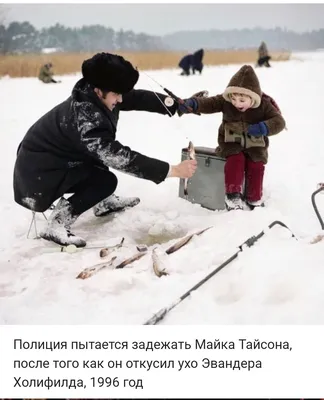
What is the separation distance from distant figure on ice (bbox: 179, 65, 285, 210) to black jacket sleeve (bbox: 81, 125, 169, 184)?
1.17 feet

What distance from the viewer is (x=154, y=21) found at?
2.45 meters

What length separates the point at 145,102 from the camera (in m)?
2.04

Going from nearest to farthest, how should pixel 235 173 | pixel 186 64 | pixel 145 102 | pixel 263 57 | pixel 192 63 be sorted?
pixel 235 173, pixel 145 102, pixel 263 57, pixel 186 64, pixel 192 63

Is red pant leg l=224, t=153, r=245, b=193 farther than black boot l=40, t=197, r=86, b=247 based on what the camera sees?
Yes

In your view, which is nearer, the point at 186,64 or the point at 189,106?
the point at 189,106

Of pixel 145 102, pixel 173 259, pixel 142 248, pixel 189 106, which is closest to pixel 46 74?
pixel 145 102

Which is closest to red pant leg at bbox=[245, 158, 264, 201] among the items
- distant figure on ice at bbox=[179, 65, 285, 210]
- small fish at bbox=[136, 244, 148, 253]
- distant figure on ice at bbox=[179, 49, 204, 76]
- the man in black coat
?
distant figure on ice at bbox=[179, 65, 285, 210]

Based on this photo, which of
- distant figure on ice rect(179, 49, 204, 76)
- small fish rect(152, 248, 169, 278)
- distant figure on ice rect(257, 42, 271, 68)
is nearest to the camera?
Answer: small fish rect(152, 248, 169, 278)

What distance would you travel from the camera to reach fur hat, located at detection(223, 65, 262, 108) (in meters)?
1.85

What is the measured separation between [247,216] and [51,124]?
816mm

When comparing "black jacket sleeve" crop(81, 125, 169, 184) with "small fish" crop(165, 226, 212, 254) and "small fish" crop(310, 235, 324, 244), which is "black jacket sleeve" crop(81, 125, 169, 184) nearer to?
"small fish" crop(165, 226, 212, 254)

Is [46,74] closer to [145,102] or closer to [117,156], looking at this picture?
[145,102]

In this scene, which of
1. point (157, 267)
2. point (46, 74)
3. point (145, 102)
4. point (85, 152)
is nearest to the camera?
point (157, 267)

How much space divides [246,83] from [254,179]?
0.40 metres
